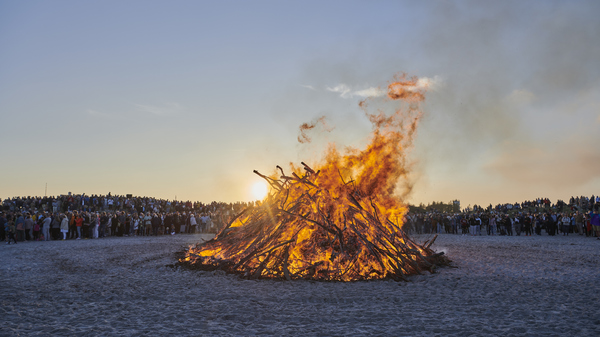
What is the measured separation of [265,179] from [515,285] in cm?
913

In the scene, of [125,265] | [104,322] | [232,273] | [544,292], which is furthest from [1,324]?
A: [544,292]

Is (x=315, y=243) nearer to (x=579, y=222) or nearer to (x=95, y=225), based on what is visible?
(x=95, y=225)

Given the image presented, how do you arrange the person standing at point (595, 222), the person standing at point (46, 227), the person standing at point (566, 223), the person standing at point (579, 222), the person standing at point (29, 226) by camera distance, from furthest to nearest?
the person standing at point (566, 223) → the person standing at point (579, 222) → the person standing at point (595, 222) → the person standing at point (46, 227) → the person standing at point (29, 226)

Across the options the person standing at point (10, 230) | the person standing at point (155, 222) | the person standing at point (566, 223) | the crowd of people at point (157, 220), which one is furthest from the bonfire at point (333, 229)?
the person standing at point (566, 223)

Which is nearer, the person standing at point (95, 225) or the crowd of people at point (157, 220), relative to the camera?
the crowd of people at point (157, 220)

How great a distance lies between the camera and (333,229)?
12797 millimetres

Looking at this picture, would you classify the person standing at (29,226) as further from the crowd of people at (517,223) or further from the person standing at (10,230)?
the crowd of people at (517,223)

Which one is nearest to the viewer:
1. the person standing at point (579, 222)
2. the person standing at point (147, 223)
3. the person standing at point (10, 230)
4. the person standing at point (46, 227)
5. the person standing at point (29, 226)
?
the person standing at point (10, 230)

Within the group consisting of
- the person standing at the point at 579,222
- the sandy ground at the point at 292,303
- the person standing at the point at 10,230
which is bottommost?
the sandy ground at the point at 292,303

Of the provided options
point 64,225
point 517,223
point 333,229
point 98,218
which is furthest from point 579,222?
point 64,225

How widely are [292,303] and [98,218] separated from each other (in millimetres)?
25803

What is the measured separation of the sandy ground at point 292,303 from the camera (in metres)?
6.26

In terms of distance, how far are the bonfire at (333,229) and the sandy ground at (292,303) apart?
890 millimetres

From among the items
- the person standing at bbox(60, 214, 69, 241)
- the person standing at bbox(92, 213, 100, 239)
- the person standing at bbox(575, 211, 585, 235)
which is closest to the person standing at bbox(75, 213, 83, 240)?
the person standing at bbox(60, 214, 69, 241)
